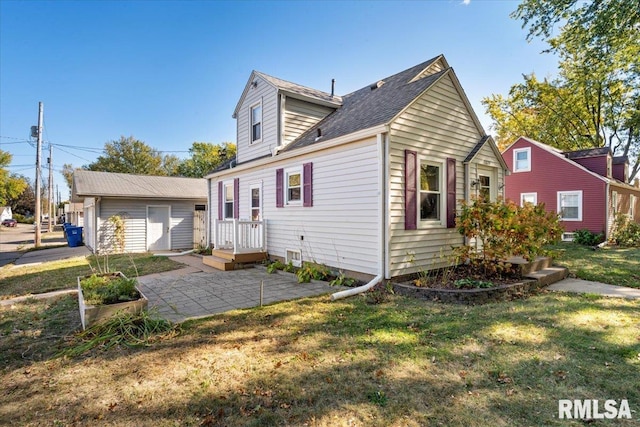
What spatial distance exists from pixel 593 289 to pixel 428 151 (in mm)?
4448

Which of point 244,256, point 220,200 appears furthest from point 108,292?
point 220,200

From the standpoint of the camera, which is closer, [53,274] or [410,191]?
[410,191]

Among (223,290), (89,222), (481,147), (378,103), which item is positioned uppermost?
(378,103)

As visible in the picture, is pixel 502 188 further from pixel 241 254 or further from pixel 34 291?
pixel 34 291

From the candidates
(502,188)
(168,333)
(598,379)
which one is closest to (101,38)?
(168,333)

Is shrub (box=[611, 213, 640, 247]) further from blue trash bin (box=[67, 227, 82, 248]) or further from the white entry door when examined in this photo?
blue trash bin (box=[67, 227, 82, 248])

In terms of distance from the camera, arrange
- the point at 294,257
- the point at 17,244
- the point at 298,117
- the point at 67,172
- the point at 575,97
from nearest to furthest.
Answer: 1. the point at 294,257
2. the point at 298,117
3. the point at 17,244
4. the point at 575,97
5. the point at 67,172

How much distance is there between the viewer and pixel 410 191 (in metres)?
6.68

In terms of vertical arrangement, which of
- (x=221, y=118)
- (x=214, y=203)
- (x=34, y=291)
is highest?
(x=221, y=118)

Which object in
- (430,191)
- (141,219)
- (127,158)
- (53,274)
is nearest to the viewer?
(430,191)

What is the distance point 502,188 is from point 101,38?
14995 mm

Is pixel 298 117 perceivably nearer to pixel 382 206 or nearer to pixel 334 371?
pixel 382 206

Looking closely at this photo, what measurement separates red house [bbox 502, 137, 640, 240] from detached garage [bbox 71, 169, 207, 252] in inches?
692

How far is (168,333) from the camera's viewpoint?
13.4 feet
